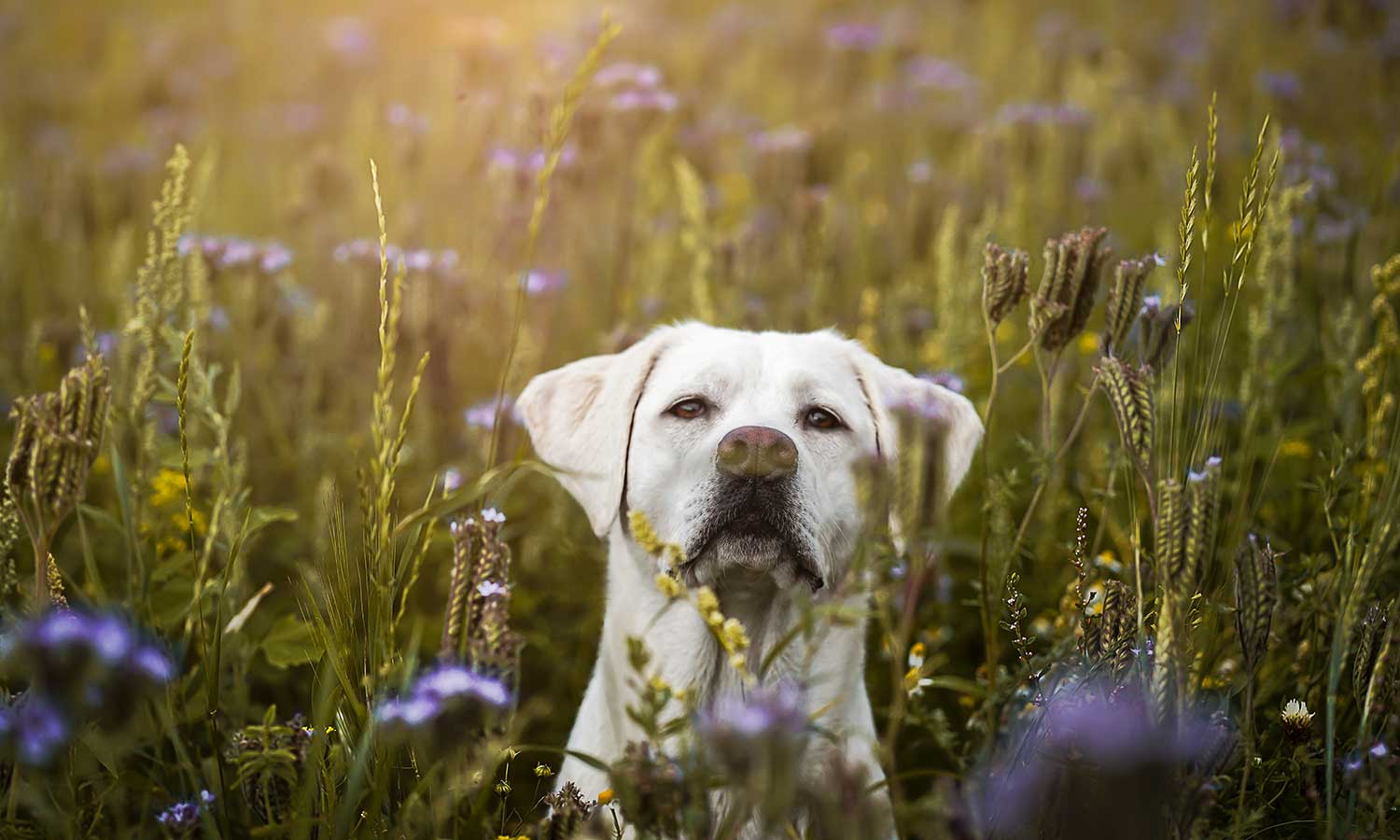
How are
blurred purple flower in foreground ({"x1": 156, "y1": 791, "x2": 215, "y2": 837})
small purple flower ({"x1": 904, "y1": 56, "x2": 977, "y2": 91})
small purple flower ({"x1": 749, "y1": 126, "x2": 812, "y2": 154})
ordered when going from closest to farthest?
blurred purple flower in foreground ({"x1": 156, "y1": 791, "x2": 215, "y2": 837})
small purple flower ({"x1": 749, "y1": 126, "x2": 812, "y2": 154})
small purple flower ({"x1": 904, "y1": 56, "x2": 977, "y2": 91})

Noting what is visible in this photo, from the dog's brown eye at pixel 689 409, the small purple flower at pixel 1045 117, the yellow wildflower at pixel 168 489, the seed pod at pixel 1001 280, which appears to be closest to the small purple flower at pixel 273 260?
the yellow wildflower at pixel 168 489

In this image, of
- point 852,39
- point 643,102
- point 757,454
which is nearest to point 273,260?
point 643,102

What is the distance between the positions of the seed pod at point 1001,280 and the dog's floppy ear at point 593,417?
0.83 metres

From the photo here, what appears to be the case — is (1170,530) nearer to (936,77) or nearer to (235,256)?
(235,256)

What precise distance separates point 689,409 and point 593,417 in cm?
25

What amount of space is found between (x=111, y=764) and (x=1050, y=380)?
1.68m

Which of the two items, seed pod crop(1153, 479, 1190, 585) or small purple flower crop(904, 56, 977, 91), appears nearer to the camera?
seed pod crop(1153, 479, 1190, 585)

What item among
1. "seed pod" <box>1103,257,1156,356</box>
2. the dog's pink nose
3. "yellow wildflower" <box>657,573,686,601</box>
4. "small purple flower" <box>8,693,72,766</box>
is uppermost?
"seed pod" <box>1103,257,1156,356</box>

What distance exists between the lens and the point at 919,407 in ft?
8.03

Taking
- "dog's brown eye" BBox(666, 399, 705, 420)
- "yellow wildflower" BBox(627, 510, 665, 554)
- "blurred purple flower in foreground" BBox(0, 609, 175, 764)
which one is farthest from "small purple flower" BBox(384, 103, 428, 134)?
"blurred purple flower in foreground" BBox(0, 609, 175, 764)

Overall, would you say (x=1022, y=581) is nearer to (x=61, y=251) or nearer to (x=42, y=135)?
(x=61, y=251)

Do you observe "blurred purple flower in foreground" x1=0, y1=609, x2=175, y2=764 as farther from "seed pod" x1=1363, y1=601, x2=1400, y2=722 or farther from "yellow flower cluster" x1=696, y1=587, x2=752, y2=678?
"seed pod" x1=1363, y1=601, x2=1400, y2=722

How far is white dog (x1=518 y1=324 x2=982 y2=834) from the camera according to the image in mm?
2201

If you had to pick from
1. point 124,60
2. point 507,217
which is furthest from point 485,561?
point 124,60
